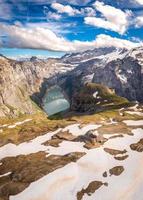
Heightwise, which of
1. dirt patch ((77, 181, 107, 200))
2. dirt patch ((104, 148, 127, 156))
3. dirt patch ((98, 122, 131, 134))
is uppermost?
dirt patch ((98, 122, 131, 134))

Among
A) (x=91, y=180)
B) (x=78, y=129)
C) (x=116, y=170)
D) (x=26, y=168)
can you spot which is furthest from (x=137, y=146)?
(x=26, y=168)

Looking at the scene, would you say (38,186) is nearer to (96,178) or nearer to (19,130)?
(96,178)

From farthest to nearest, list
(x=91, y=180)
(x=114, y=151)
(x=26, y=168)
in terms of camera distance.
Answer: (x=114, y=151) → (x=26, y=168) → (x=91, y=180)

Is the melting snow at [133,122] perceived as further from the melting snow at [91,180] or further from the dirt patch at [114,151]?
the dirt patch at [114,151]

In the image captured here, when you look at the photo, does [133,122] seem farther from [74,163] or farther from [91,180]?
[91,180]

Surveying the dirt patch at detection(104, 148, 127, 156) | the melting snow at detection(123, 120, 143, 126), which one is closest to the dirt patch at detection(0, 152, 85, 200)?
the dirt patch at detection(104, 148, 127, 156)

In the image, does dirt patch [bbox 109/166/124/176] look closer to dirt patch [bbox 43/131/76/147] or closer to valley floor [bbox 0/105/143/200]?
valley floor [bbox 0/105/143/200]

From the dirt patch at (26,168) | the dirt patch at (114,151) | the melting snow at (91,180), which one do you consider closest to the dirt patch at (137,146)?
the melting snow at (91,180)

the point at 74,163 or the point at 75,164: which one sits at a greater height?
the point at 74,163
